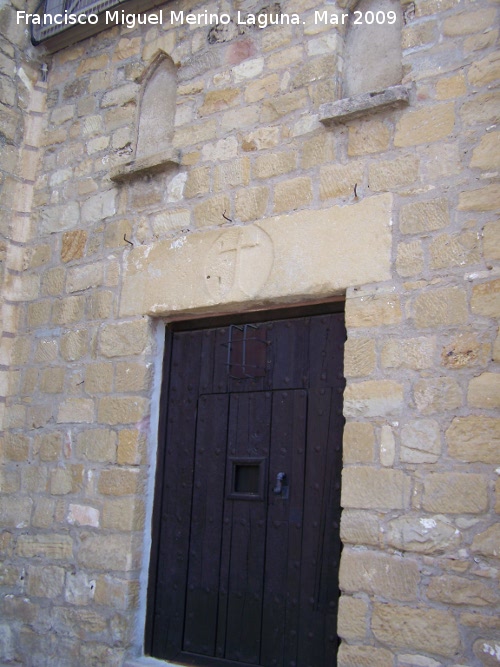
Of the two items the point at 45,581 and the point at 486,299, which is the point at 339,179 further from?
the point at 45,581

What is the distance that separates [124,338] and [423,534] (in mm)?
1981

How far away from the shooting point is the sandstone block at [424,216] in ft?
10.7

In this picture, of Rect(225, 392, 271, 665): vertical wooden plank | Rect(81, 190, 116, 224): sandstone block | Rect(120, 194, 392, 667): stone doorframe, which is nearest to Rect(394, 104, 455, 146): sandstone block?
Rect(120, 194, 392, 667): stone doorframe

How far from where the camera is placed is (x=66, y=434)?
4273 millimetres

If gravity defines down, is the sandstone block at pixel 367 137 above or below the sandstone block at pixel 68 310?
above

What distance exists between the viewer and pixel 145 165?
4.27m

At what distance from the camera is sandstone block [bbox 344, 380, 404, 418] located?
320 cm

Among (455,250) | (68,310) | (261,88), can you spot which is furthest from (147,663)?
(261,88)

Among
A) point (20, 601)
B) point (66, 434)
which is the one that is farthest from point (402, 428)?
point (20, 601)

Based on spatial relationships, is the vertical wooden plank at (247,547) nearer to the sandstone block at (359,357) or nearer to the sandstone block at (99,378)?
the sandstone block at (359,357)

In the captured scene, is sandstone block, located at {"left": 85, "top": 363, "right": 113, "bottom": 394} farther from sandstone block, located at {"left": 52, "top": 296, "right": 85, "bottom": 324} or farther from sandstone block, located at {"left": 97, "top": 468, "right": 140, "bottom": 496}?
sandstone block, located at {"left": 97, "top": 468, "right": 140, "bottom": 496}

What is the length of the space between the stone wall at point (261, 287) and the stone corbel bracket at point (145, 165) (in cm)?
1

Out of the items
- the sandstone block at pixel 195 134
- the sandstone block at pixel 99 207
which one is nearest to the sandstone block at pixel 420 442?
the sandstone block at pixel 195 134

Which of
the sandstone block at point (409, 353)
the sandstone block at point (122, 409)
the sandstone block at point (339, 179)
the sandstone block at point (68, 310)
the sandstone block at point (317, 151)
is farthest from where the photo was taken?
the sandstone block at point (68, 310)
